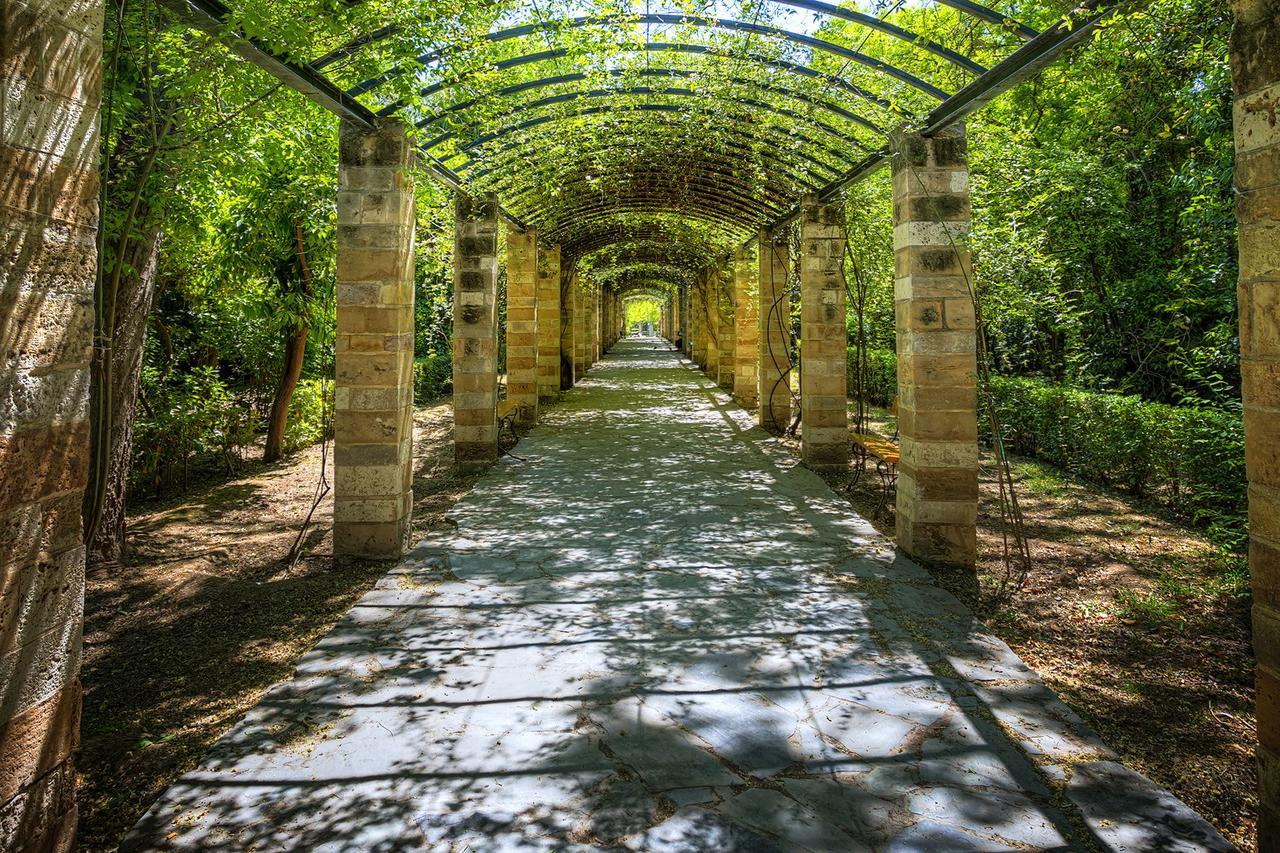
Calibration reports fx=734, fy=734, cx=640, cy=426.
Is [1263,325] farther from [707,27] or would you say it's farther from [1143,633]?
[707,27]

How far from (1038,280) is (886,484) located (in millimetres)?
2608

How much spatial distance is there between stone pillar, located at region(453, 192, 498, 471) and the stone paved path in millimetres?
3525

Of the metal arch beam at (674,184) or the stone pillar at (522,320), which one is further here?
the stone pillar at (522,320)

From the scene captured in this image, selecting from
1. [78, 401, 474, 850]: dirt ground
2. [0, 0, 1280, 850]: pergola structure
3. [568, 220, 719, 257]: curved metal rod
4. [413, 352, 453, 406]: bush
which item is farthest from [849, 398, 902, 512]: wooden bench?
[413, 352, 453, 406]: bush

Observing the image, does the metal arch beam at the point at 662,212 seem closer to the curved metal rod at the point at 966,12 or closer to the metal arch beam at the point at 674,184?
the metal arch beam at the point at 674,184

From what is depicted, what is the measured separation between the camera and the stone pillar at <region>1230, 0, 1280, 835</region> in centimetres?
194

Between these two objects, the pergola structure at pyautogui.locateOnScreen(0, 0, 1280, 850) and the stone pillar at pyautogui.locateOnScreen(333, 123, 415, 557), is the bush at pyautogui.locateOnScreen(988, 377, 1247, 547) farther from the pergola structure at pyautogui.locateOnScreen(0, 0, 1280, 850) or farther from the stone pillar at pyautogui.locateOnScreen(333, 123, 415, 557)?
the stone pillar at pyautogui.locateOnScreen(333, 123, 415, 557)

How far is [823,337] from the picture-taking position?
27.3ft

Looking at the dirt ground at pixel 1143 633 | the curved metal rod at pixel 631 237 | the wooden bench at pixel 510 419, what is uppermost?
the curved metal rod at pixel 631 237

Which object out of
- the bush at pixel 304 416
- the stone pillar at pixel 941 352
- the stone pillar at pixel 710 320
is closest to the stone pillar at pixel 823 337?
the stone pillar at pixel 941 352

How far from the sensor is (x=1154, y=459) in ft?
21.4

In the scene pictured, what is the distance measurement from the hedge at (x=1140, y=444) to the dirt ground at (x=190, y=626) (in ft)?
16.2

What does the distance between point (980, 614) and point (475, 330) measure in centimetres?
631

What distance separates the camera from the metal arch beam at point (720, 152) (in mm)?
7692
